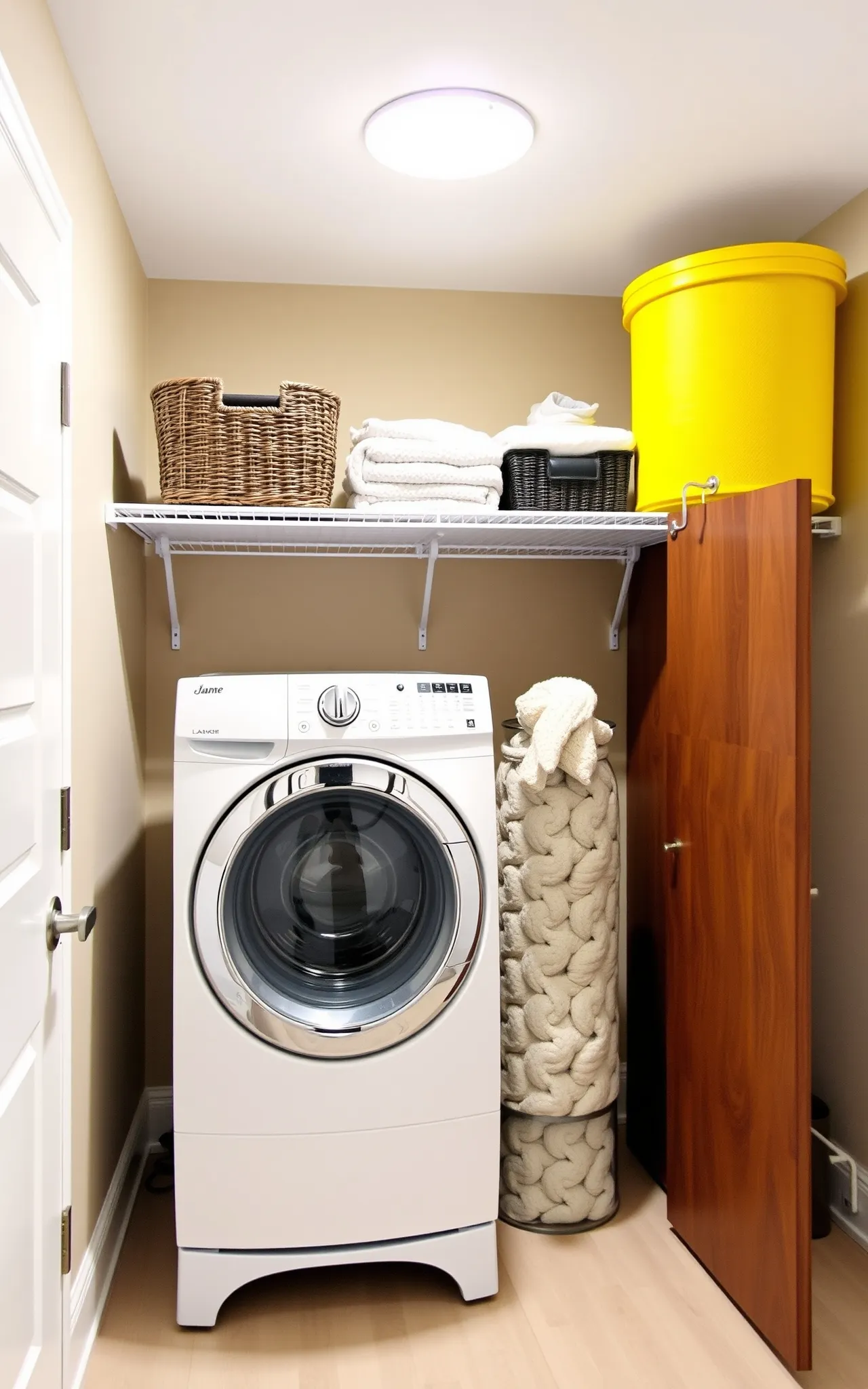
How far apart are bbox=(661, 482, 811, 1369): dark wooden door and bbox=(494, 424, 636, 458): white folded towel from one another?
0.31 metres

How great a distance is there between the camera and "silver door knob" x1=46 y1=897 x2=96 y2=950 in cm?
152

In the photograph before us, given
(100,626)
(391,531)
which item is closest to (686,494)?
(391,531)

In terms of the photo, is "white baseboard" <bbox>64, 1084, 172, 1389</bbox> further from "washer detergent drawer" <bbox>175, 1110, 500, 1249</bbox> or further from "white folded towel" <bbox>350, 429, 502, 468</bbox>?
"white folded towel" <bbox>350, 429, 502, 468</bbox>

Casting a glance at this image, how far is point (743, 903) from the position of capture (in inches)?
77.1

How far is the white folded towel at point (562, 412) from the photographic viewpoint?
2.43m

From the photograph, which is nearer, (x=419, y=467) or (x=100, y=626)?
(x=100, y=626)

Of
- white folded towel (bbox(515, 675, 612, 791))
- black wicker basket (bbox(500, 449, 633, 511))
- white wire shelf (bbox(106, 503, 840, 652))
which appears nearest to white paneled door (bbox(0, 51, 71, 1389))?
white wire shelf (bbox(106, 503, 840, 652))

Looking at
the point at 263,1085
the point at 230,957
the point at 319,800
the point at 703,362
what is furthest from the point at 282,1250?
the point at 703,362

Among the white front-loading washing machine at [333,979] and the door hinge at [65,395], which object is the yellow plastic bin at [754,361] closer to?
the white front-loading washing machine at [333,979]

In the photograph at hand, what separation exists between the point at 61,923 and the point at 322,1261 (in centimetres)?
99

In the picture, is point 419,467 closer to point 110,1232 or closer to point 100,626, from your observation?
point 100,626

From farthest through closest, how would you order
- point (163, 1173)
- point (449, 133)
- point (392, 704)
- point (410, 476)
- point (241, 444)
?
point (163, 1173) → point (410, 476) → point (241, 444) → point (392, 704) → point (449, 133)

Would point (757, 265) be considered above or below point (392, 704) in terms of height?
above

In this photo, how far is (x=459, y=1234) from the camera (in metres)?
2.06
